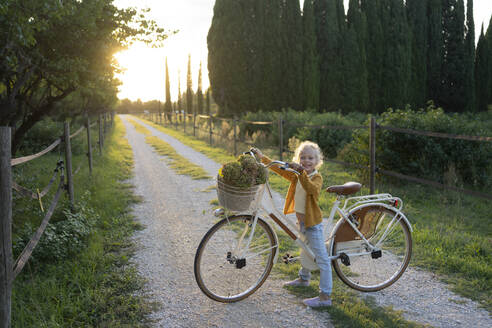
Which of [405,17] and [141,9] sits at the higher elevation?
[405,17]

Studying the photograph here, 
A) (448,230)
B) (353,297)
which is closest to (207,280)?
(353,297)

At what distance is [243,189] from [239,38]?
88.2 ft

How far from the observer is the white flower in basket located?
2.47 metres

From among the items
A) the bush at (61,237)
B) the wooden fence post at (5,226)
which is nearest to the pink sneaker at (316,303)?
the wooden fence post at (5,226)

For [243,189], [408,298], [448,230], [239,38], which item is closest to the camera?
[243,189]

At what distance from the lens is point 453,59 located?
1143 inches

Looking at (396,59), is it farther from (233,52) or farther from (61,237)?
(61,237)

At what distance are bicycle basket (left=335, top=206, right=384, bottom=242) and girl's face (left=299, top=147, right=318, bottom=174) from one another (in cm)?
59

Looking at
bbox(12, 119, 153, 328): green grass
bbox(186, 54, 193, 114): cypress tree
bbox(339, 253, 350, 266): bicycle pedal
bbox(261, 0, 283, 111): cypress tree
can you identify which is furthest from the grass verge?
bbox(186, 54, 193, 114): cypress tree

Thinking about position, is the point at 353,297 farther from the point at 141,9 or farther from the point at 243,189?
the point at 141,9

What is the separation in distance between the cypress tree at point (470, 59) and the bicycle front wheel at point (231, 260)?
104 ft

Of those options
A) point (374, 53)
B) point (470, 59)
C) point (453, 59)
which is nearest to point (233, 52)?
point (374, 53)

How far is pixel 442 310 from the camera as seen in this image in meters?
2.89

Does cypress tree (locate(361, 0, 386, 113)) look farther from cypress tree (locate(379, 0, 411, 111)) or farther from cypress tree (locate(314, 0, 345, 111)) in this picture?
cypress tree (locate(314, 0, 345, 111))
